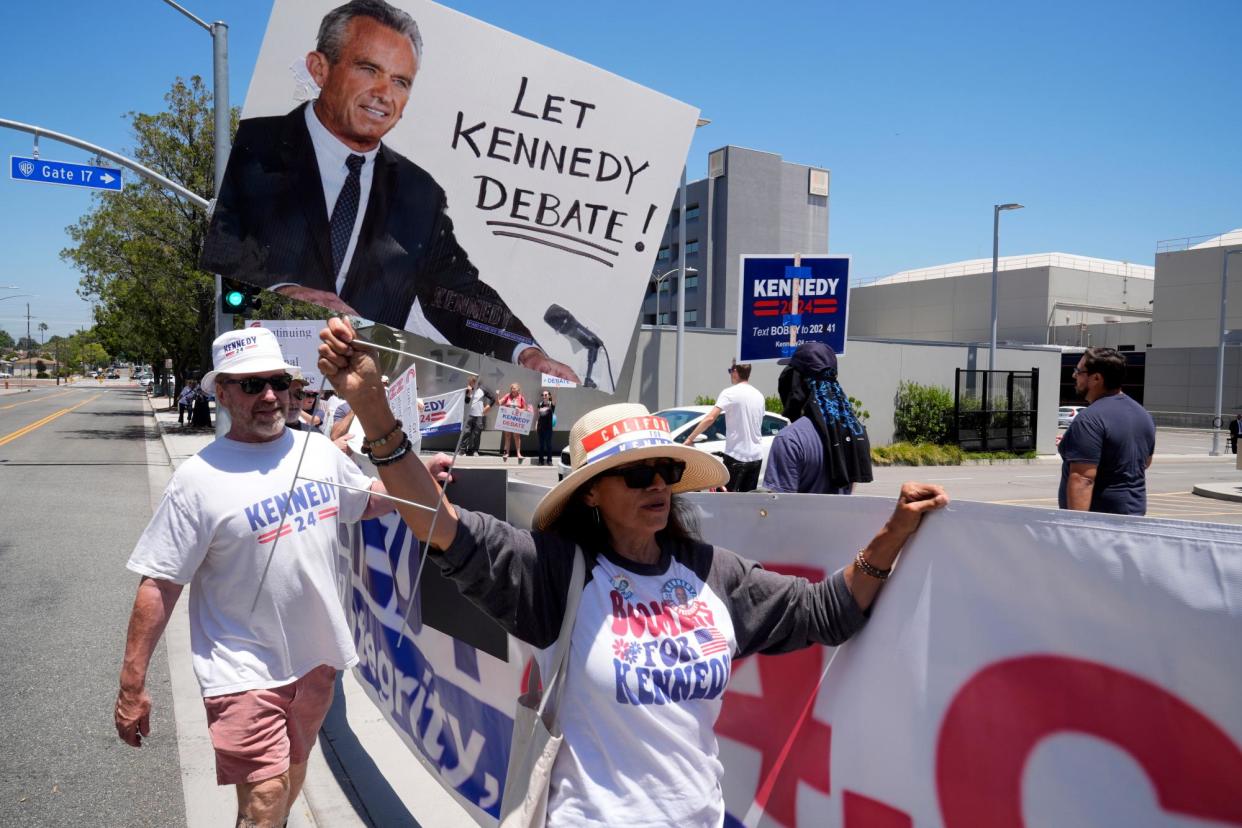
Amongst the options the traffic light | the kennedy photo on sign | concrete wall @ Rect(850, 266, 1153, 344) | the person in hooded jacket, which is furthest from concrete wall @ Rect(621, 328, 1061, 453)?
concrete wall @ Rect(850, 266, 1153, 344)

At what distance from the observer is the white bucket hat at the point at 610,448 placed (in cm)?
209

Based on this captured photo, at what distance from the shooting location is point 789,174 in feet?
220

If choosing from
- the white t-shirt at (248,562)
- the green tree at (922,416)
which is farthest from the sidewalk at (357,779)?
the green tree at (922,416)

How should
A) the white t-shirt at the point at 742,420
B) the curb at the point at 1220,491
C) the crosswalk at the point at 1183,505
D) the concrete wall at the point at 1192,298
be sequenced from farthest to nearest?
the concrete wall at the point at 1192,298, the curb at the point at 1220,491, the crosswalk at the point at 1183,505, the white t-shirt at the point at 742,420

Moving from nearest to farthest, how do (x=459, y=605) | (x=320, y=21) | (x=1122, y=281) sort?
(x=320, y=21), (x=459, y=605), (x=1122, y=281)

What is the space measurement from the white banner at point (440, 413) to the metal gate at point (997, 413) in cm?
2521

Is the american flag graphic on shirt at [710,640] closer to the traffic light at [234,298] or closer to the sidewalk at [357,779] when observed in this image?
the sidewalk at [357,779]

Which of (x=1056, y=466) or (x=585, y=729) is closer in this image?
(x=585, y=729)

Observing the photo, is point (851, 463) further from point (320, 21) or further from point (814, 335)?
point (814, 335)

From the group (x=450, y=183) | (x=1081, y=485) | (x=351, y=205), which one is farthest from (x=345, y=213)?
(x=1081, y=485)

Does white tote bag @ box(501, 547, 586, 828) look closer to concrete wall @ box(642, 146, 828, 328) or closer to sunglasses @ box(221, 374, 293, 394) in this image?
sunglasses @ box(221, 374, 293, 394)

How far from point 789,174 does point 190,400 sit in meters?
48.4

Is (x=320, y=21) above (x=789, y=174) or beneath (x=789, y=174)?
beneath

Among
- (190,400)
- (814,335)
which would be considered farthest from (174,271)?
(814,335)
